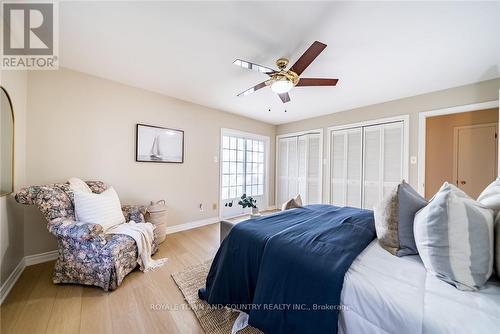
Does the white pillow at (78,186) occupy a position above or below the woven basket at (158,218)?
above

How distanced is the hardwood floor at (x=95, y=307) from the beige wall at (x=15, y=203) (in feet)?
0.85

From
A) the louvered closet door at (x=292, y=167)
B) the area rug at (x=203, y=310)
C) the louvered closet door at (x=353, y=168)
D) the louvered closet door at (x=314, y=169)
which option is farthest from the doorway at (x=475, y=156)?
the area rug at (x=203, y=310)

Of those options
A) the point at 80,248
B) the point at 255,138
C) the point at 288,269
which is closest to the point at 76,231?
the point at 80,248

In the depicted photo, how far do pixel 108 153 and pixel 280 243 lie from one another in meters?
2.78

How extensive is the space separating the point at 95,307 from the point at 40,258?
1378mm

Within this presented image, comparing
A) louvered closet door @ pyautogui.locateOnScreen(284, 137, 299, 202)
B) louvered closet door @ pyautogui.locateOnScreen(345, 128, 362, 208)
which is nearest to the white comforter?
louvered closet door @ pyautogui.locateOnScreen(345, 128, 362, 208)

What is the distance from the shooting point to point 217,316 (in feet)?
5.06

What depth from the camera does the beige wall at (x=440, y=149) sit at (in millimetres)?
3979

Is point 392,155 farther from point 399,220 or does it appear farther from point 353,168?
point 399,220

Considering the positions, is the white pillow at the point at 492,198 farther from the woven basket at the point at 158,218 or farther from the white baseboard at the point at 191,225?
the white baseboard at the point at 191,225

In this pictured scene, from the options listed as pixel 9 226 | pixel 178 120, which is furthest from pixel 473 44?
pixel 9 226

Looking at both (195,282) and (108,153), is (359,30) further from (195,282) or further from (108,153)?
(108,153)

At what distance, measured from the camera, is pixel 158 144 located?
10.6 feet

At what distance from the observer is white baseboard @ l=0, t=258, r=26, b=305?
166 centimetres
